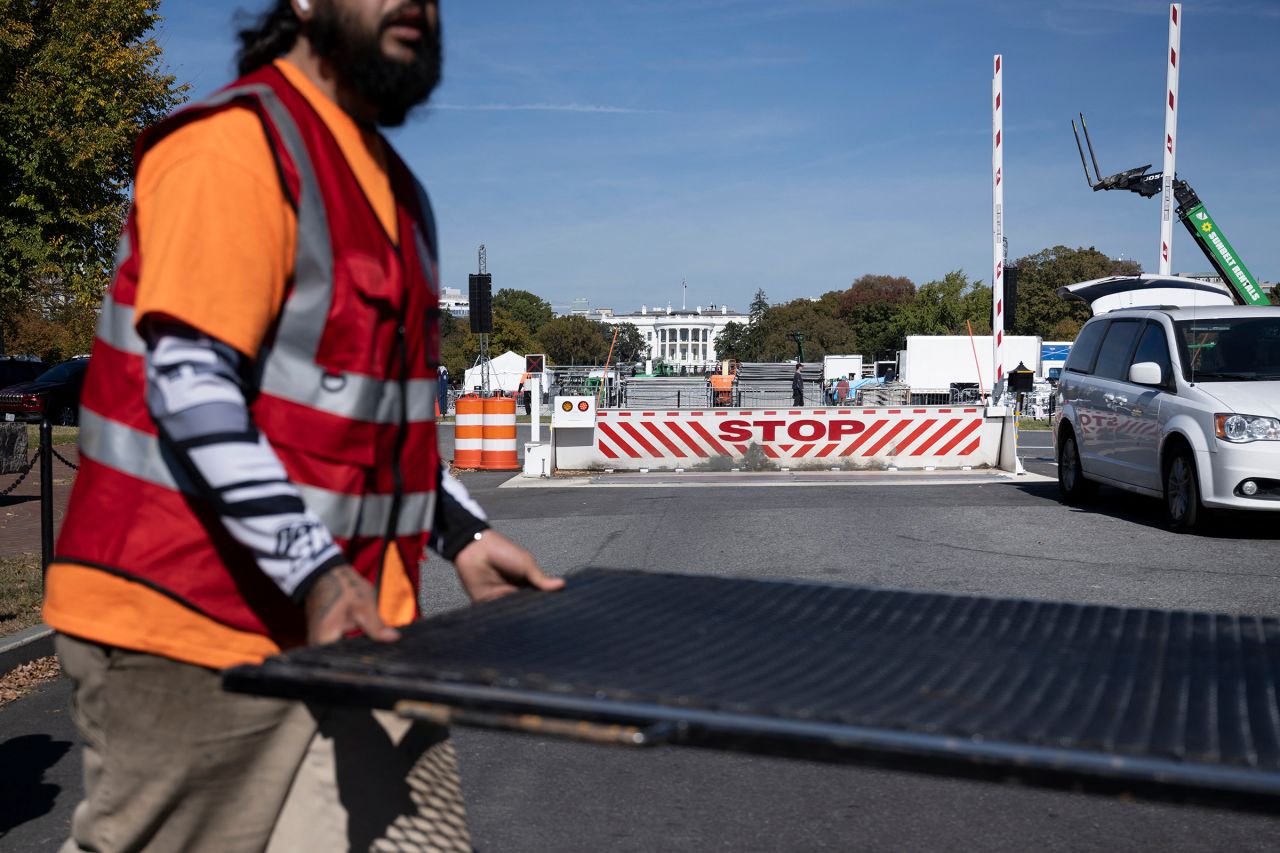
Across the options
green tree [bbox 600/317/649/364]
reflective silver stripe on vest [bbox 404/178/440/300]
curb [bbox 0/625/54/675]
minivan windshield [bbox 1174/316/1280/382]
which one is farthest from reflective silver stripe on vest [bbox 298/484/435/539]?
green tree [bbox 600/317/649/364]

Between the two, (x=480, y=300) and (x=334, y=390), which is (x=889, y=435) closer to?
(x=480, y=300)

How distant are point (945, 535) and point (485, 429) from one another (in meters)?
9.02

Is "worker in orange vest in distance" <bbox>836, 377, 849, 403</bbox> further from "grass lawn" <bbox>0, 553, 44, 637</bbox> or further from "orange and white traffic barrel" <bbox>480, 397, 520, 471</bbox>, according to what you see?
"grass lawn" <bbox>0, 553, 44, 637</bbox>

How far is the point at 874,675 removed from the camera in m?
1.56

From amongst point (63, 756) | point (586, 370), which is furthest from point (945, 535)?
point (586, 370)

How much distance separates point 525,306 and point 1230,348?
14920cm

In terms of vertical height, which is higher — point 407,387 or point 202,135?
point 202,135

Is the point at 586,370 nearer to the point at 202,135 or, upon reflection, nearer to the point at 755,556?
the point at 755,556

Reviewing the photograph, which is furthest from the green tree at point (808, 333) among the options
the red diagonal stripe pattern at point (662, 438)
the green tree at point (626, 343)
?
the red diagonal stripe pattern at point (662, 438)

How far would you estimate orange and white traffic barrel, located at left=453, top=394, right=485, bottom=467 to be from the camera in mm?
18062

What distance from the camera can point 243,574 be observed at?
1772 millimetres

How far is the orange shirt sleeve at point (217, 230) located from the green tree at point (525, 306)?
151 metres

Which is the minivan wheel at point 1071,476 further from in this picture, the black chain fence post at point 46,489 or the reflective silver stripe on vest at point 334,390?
the reflective silver stripe on vest at point 334,390

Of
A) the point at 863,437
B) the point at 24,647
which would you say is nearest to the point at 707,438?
the point at 863,437
